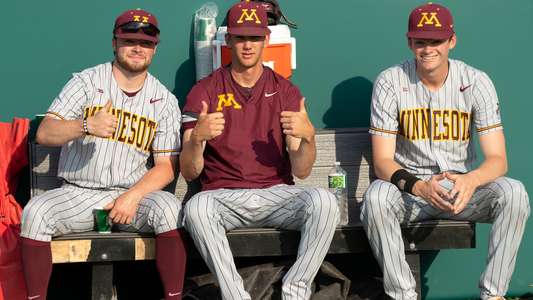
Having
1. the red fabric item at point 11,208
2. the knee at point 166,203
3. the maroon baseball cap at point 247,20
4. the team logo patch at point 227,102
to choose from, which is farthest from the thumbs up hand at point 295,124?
the red fabric item at point 11,208

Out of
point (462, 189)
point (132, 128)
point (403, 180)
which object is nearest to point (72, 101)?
point (132, 128)

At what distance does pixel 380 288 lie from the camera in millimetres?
2646

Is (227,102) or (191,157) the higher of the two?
(227,102)

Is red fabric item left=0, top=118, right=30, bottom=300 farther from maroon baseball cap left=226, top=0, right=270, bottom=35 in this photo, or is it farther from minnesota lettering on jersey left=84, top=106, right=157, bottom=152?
maroon baseball cap left=226, top=0, right=270, bottom=35

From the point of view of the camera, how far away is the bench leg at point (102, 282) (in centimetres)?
242

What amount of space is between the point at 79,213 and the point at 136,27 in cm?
98

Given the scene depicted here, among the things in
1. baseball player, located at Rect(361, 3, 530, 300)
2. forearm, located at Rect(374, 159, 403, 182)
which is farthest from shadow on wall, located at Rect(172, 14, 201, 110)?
forearm, located at Rect(374, 159, 403, 182)

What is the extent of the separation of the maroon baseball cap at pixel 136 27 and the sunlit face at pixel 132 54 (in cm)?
5

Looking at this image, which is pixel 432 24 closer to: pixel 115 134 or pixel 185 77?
pixel 185 77

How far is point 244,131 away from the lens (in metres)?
2.60

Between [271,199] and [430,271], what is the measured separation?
1.42 metres

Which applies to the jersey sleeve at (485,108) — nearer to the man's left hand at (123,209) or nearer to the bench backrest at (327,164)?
the bench backrest at (327,164)

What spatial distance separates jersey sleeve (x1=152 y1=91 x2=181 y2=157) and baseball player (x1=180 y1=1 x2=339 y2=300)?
145mm

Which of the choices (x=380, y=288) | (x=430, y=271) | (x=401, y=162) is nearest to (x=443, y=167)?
(x=401, y=162)
